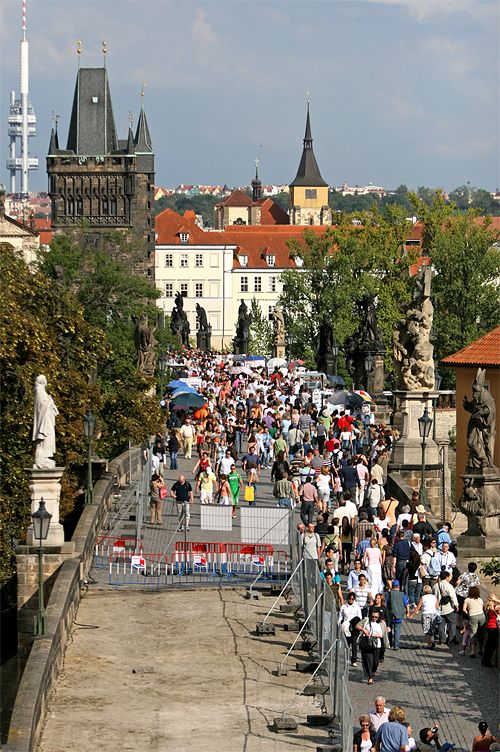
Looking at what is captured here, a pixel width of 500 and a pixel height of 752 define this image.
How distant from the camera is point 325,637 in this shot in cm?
2067

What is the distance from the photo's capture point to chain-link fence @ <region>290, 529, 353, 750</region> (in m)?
18.0

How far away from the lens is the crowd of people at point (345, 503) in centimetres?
2091

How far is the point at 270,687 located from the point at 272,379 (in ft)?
104

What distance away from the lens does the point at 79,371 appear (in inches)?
1430

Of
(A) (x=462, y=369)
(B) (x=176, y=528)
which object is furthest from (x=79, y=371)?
(A) (x=462, y=369)

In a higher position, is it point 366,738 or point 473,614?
point 473,614

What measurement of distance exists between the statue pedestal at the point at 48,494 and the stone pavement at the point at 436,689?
559cm

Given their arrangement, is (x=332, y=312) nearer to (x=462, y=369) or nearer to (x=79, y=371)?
(x=462, y=369)

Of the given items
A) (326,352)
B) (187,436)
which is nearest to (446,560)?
(187,436)

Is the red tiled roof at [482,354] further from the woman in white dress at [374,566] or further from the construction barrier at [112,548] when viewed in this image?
the woman in white dress at [374,566]

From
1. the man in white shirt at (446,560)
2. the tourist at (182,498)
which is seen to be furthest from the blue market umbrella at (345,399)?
the man in white shirt at (446,560)

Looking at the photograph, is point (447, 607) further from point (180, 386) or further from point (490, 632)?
point (180, 386)

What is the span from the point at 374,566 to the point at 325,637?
177cm

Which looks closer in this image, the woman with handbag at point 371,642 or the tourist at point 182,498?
the woman with handbag at point 371,642
